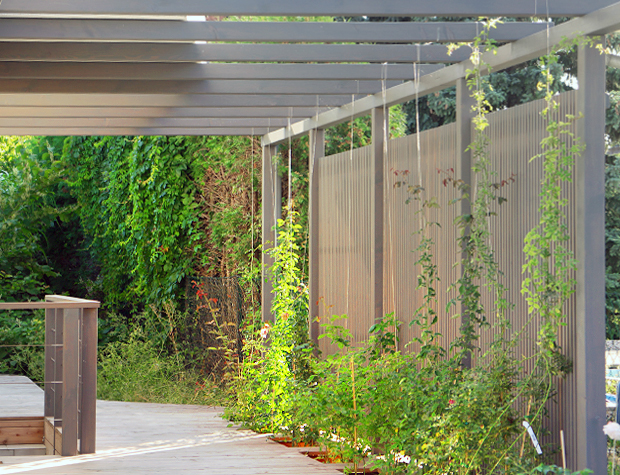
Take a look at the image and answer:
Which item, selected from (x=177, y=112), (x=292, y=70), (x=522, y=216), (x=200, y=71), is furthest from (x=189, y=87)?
(x=522, y=216)

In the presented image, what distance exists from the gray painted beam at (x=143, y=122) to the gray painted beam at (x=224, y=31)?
9.83 feet

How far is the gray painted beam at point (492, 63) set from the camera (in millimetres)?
3680

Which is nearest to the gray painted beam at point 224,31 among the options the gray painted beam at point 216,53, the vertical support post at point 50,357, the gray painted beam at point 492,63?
the gray painted beam at point 492,63

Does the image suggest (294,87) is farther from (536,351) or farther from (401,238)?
(536,351)

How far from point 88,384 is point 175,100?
2334 millimetres

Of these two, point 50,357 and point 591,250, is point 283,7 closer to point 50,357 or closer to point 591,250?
point 591,250

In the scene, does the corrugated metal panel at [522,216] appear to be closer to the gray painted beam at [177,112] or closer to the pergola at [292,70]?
the pergola at [292,70]

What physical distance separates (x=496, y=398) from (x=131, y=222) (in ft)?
23.1

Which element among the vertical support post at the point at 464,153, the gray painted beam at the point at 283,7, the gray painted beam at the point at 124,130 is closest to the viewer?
the gray painted beam at the point at 283,7

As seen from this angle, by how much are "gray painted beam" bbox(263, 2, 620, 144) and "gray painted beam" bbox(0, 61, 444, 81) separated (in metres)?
0.22

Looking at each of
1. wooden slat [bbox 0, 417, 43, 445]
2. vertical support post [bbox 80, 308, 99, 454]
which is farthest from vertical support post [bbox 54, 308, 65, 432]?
wooden slat [bbox 0, 417, 43, 445]

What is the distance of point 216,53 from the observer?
499cm

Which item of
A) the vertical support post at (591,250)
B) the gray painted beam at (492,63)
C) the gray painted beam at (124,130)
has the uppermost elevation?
Result: the gray painted beam at (124,130)

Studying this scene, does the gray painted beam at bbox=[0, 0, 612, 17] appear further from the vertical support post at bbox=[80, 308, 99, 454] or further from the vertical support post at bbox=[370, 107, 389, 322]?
the vertical support post at bbox=[80, 308, 99, 454]
